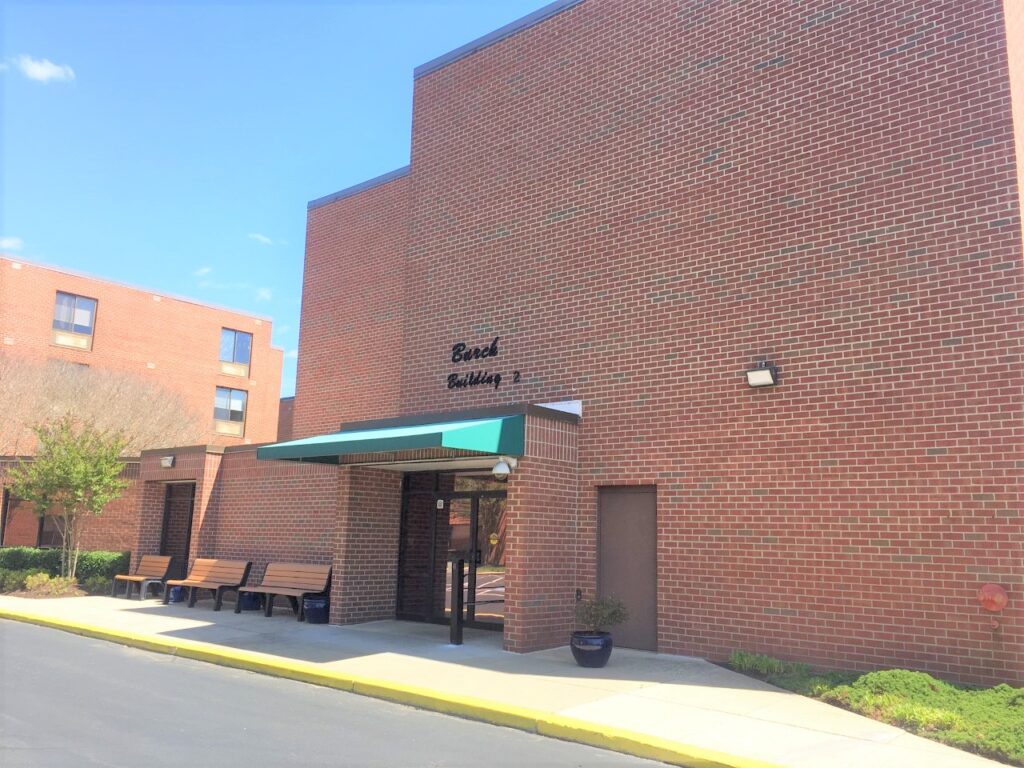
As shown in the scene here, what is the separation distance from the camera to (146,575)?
59.1 feet

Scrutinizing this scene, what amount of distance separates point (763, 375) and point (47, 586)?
1624 cm

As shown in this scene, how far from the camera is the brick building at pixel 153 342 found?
1337 inches

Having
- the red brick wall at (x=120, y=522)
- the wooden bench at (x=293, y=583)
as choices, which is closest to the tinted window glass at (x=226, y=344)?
the red brick wall at (x=120, y=522)

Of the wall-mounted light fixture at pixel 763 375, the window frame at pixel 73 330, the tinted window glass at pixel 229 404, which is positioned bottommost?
the wall-mounted light fixture at pixel 763 375

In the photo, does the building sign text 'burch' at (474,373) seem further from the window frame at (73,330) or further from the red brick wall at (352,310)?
the window frame at (73,330)

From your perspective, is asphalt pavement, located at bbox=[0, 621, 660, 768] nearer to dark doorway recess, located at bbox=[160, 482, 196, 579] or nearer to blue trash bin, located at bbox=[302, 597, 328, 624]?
blue trash bin, located at bbox=[302, 597, 328, 624]

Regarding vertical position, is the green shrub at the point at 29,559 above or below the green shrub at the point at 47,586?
above

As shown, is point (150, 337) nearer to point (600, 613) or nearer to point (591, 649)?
point (600, 613)

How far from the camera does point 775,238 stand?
10828mm

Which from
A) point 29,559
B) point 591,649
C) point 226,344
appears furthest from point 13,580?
point 226,344

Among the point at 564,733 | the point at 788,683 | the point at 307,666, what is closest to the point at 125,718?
the point at 307,666

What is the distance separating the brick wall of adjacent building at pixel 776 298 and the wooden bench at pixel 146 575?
761 centimetres

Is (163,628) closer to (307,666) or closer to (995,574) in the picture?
(307,666)

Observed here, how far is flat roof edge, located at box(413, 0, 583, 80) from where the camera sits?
45.8 feet
